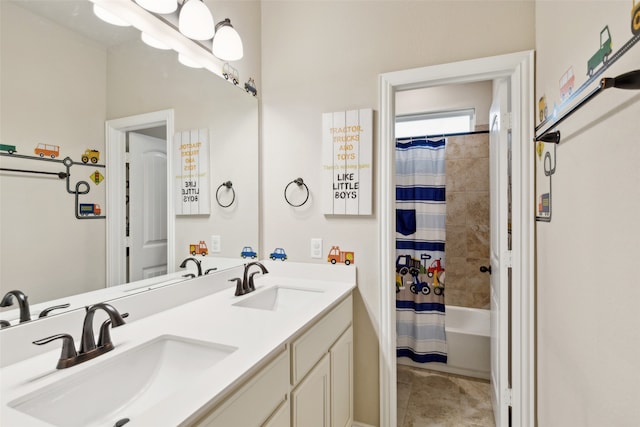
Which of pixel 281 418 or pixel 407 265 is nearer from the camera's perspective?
pixel 281 418

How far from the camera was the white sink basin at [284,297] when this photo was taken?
167 cm

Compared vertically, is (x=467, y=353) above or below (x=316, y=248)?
below

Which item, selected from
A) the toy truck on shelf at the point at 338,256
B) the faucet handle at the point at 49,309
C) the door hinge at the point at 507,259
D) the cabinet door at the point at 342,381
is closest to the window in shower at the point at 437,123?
the door hinge at the point at 507,259

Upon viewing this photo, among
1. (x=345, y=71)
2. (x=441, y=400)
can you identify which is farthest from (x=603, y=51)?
(x=441, y=400)

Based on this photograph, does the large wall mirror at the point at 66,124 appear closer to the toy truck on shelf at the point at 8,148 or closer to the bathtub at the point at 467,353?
the toy truck on shelf at the point at 8,148

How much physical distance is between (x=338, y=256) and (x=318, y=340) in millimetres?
594

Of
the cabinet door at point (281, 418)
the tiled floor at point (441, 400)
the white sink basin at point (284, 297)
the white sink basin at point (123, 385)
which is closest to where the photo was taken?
the white sink basin at point (123, 385)

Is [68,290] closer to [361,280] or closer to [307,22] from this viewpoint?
[361,280]

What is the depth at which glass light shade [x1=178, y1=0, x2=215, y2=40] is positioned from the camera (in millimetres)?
1422

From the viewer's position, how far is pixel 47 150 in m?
0.94

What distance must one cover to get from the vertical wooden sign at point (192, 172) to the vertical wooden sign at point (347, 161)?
657 millimetres

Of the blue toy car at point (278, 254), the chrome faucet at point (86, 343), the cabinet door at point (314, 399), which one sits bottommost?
the cabinet door at point (314, 399)

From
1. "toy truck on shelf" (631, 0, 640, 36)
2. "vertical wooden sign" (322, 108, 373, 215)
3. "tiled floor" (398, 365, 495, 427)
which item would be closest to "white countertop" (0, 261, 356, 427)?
"vertical wooden sign" (322, 108, 373, 215)

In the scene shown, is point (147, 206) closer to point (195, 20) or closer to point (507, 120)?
point (195, 20)
